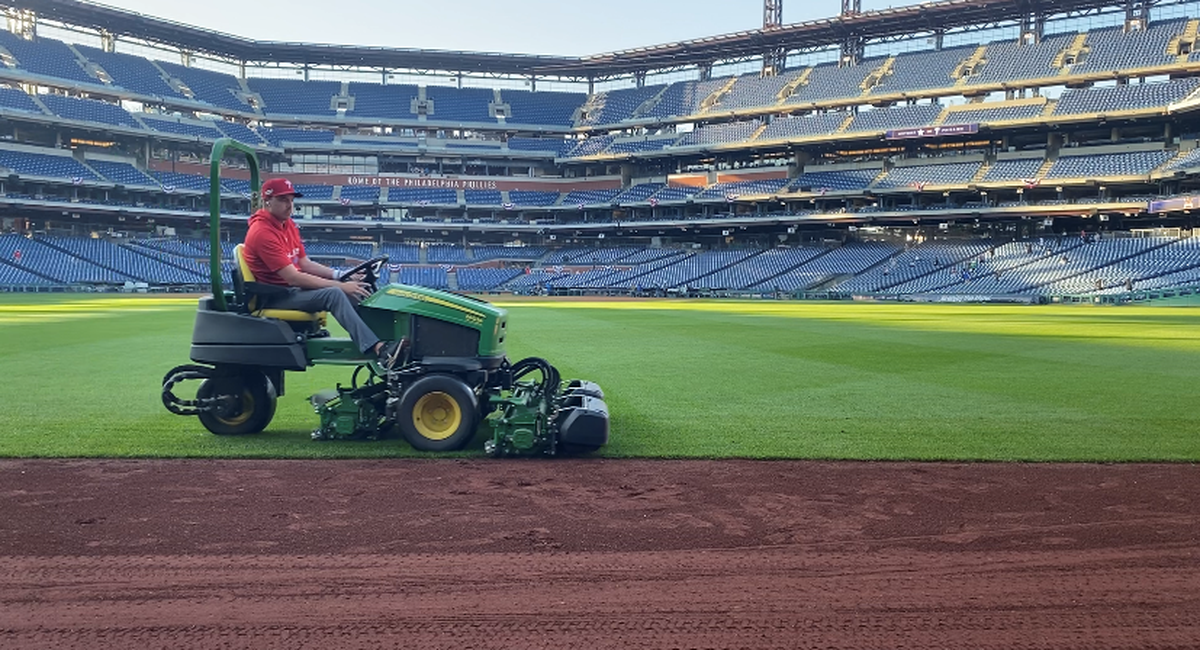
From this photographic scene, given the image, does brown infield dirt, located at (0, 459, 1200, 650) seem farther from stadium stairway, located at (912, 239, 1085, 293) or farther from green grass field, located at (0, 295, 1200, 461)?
stadium stairway, located at (912, 239, 1085, 293)

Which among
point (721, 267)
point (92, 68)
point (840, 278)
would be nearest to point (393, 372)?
point (840, 278)

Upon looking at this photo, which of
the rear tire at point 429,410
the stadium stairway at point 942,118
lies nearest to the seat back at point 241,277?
the rear tire at point 429,410

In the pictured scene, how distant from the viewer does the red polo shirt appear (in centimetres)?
665

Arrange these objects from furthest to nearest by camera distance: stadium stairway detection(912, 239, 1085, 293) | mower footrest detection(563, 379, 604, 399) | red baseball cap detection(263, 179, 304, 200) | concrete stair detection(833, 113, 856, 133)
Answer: concrete stair detection(833, 113, 856, 133) → stadium stairway detection(912, 239, 1085, 293) → mower footrest detection(563, 379, 604, 399) → red baseball cap detection(263, 179, 304, 200)

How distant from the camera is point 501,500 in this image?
5.25 meters

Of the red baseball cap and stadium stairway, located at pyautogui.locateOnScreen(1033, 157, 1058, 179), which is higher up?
stadium stairway, located at pyautogui.locateOnScreen(1033, 157, 1058, 179)

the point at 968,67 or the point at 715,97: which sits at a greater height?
the point at 715,97

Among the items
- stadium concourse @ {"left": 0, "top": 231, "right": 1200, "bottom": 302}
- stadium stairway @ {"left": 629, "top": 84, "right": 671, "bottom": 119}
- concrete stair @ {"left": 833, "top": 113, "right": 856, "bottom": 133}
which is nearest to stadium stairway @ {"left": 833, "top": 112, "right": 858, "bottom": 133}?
concrete stair @ {"left": 833, "top": 113, "right": 856, "bottom": 133}

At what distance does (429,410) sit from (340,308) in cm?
116

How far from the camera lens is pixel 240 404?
24.0 ft

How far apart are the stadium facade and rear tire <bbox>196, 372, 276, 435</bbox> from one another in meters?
47.7

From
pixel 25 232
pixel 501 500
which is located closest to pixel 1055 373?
pixel 501 500

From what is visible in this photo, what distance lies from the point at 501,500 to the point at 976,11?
6238cm

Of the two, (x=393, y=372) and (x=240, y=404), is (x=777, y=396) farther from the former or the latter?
(x=240, y=404)
